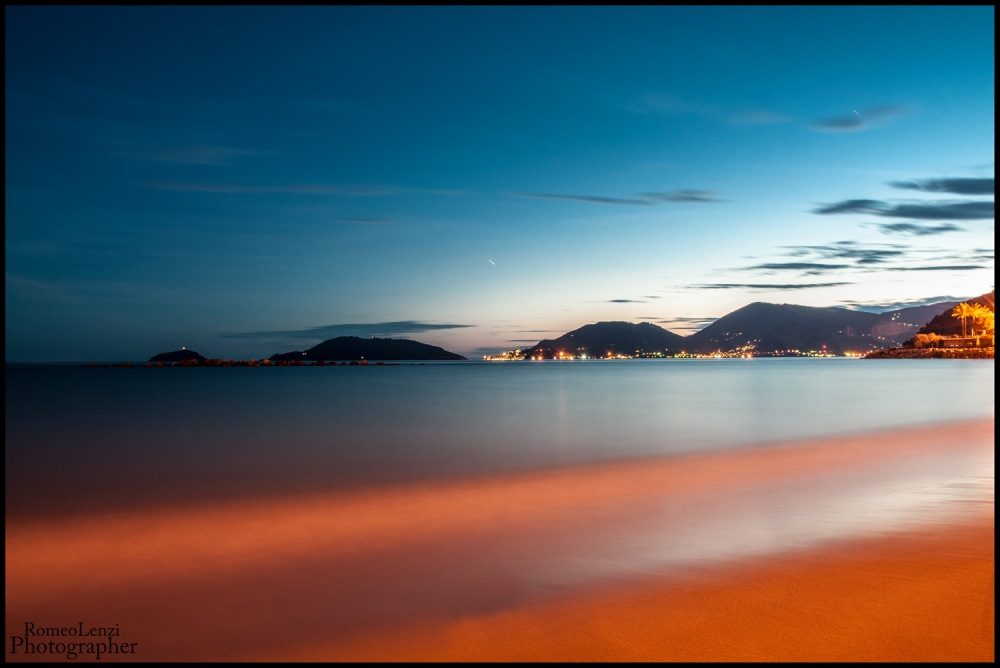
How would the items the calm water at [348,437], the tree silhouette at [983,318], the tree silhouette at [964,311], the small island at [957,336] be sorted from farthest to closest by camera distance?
1. the tree silhouette at [964,311]
2. the tree silhouette at [983,318]
3. the small island at [957,336]
4. the calm water at [348,437]

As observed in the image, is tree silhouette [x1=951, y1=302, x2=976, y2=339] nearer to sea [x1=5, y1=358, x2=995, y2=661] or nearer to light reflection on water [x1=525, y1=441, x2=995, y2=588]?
sea [x1=5, y1=358, x2=995, y2=661]

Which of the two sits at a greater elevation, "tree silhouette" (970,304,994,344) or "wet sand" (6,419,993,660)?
"tree silhouette" (970,304,994,344)

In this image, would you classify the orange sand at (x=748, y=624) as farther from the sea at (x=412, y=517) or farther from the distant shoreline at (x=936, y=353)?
the distant shoreline at (x=936, y=353)

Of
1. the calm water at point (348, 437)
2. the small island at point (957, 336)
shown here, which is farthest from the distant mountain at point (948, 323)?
the calm water at point (348, 437)

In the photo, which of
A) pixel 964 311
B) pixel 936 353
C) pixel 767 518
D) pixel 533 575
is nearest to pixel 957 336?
pixel 964 311

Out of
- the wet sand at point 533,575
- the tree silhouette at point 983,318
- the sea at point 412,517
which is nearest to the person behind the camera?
the wet sand at point 533,575

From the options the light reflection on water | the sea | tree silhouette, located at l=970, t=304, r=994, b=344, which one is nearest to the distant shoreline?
tree silhouette, located at l=970, t=304, r=994, b=344

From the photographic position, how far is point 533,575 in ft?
19.2

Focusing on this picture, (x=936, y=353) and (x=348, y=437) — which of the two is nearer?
(x=348, y=437)

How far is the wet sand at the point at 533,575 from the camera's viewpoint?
446cm

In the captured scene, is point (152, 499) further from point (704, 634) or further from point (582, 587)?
point (704, 634)

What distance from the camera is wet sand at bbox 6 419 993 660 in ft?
14.6

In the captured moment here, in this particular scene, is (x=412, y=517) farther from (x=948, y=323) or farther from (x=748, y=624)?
(x=948, y=323)

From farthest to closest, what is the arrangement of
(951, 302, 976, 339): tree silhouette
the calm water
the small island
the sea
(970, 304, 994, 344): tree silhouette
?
(951, 302, 976, 339): tree silhouette, (970, 304, 994, 344): tree silhouette, the small island, the calm water, the sea
